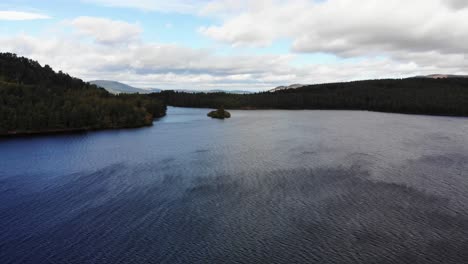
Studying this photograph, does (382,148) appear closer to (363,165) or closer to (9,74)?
(363,165)

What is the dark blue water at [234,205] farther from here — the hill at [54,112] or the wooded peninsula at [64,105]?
the wooded peninsula at [64,105]

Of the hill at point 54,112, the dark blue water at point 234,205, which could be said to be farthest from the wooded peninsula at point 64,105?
the dark blue water at point 234,205

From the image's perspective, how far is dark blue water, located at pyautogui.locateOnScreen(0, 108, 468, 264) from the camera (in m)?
26.1

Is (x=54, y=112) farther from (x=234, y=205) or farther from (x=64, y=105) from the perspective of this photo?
(x=234, y=205)

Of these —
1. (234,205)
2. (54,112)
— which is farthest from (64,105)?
(234,205)

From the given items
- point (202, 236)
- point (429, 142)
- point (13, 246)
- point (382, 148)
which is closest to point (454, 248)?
point (202, 236)

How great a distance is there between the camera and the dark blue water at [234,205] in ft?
85.8

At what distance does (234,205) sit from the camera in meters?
35.8

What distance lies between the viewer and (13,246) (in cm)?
2678

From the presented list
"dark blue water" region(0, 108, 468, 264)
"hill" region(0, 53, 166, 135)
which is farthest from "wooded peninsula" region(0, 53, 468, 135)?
"dark blue water" region(0, 108, 468, 264)

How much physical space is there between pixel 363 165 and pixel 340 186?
13.7m

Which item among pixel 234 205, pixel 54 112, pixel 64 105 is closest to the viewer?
pixel 234 205

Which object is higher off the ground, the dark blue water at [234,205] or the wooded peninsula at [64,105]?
the wooded peninsula at [64,105]

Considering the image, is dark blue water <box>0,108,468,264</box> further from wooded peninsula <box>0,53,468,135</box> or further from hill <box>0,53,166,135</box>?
wooded peninsula <box>0,53,468,135</box>
